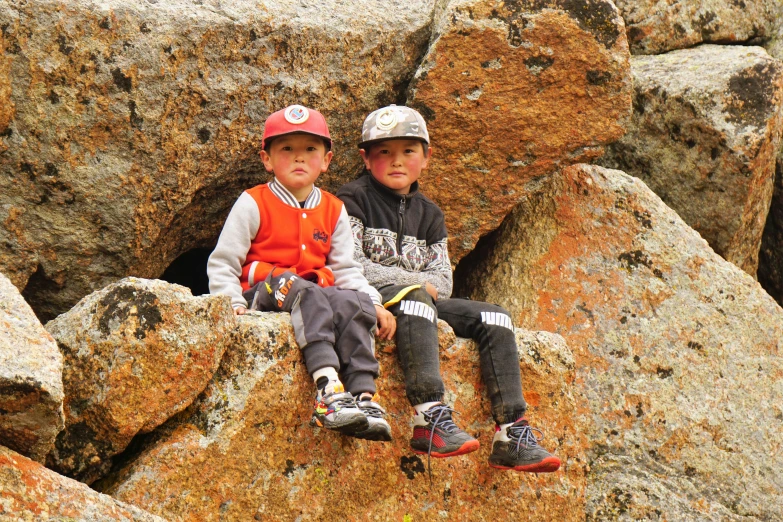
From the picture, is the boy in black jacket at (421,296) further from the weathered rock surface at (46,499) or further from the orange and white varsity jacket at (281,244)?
the weathered rock surface at (46,499)

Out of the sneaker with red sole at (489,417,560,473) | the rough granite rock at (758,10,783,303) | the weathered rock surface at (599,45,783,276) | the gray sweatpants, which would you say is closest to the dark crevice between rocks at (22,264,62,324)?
the gray sweatpants

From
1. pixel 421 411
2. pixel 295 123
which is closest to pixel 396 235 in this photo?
pixel 295 123

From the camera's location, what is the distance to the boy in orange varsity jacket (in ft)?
17.8

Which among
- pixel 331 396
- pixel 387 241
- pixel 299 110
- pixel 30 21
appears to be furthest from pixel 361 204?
pixel 30 21

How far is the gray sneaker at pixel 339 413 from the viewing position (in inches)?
203

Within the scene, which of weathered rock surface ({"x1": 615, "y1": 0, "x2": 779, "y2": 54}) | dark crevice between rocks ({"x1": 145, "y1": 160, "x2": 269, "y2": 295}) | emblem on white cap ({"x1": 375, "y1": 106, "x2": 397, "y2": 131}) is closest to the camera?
emblem on white cap ({"x1": 375, "y1": 106, "x2": 397, "y2": 131})

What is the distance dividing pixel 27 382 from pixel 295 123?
2.67m

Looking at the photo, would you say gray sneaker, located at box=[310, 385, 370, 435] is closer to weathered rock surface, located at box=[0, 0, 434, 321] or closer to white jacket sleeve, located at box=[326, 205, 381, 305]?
white jacket sleeve, located at box=[326, 205, 381, 305]

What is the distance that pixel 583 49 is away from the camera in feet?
24.7

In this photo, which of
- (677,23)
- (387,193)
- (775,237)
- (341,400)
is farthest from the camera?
(775,237)

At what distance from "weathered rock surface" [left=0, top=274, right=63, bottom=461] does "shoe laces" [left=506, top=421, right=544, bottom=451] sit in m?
2.66

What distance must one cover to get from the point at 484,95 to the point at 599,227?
1.54m

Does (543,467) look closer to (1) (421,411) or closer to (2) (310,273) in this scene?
(1) (421,411)

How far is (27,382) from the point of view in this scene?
4195mm
